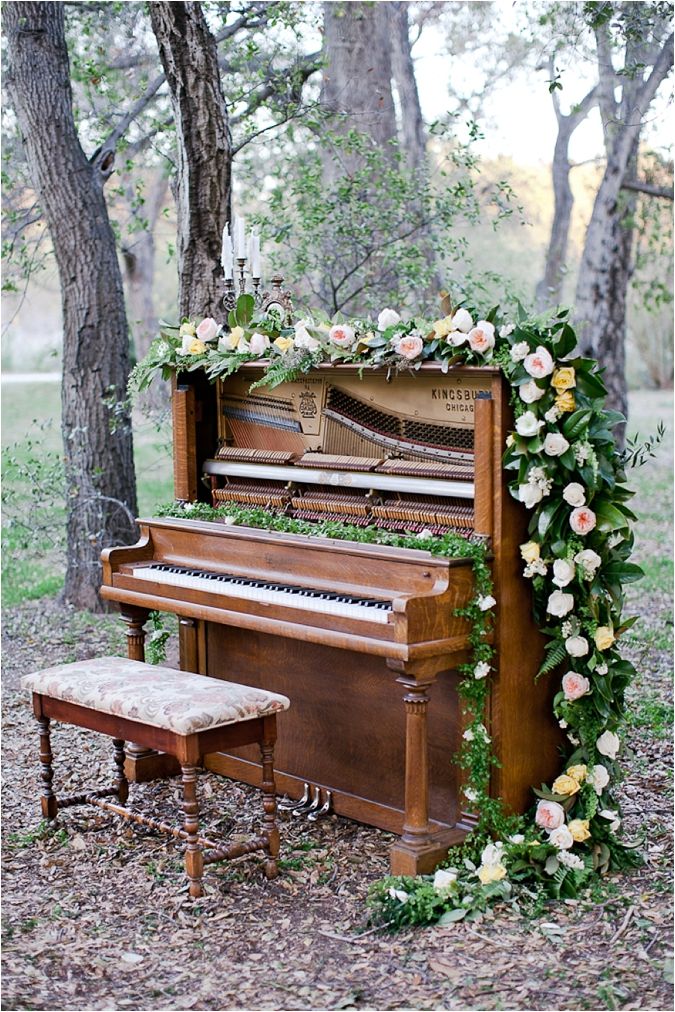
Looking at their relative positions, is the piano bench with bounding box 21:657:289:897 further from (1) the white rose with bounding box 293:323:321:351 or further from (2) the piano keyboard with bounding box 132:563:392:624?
(1) the white rose with bounding box 293:323:321:351

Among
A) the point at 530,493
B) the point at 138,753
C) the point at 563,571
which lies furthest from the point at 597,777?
the point at 138,753

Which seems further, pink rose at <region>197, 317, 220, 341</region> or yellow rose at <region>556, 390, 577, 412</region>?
pink rose at <region>197, 317, 220, 341</region>

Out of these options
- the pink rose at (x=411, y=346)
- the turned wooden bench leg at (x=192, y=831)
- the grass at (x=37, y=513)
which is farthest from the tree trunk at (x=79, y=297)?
the turned wooden bench leg at (x=192, y=831)

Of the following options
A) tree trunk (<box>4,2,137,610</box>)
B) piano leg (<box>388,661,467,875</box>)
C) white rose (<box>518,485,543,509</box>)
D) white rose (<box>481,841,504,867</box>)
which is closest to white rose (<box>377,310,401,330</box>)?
white rose (<box>518,485,543,509</box>)

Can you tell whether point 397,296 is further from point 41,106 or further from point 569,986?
point 569,986

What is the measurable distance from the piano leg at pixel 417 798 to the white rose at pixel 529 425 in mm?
864

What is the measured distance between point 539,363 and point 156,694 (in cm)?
182

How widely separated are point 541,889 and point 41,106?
6.37 metres

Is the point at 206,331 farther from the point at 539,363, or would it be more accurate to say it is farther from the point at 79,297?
the point at 79,297

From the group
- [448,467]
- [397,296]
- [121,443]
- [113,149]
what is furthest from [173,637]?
[448,467]

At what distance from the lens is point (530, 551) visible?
4.21 m

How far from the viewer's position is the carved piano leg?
545 cm

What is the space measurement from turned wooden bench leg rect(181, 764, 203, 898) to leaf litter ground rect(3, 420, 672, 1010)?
0.26 ft

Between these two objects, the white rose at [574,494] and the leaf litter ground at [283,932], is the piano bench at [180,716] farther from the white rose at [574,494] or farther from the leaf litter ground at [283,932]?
the white rose at [574,494]
